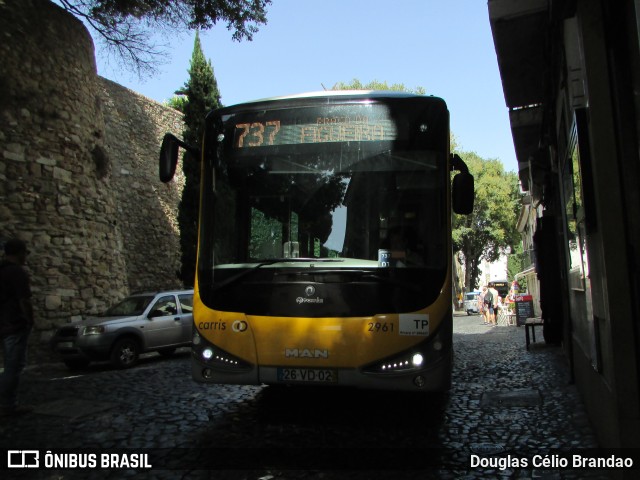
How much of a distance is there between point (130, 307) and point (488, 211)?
1310 inches

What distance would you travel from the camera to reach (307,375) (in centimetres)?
454

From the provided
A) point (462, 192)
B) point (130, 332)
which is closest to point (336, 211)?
point (462, 192)

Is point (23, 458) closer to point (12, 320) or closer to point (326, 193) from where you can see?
point (12, 320)

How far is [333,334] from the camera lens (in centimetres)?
452

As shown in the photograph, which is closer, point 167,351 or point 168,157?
point 168,157

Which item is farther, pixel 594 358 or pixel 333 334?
pixel 333 334

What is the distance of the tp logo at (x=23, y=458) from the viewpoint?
406cm

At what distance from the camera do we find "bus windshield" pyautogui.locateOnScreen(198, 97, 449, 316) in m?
4.60

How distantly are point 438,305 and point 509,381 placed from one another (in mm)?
3420

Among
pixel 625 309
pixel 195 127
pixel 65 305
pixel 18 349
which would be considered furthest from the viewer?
pixel 195 127

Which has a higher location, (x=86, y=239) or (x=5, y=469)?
(x=86, y=239)

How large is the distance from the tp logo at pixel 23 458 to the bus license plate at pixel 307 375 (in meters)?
2.07

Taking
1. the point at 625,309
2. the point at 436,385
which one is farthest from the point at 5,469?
the point at 625,309

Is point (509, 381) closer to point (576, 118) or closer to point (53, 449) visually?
point (576, 118)
